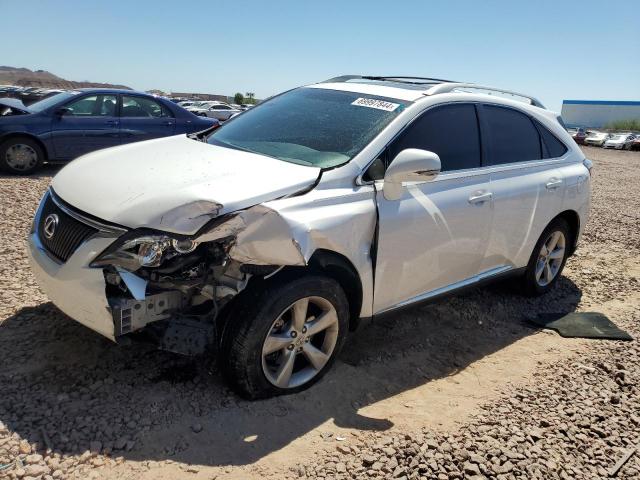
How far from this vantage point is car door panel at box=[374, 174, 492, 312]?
10.8ft

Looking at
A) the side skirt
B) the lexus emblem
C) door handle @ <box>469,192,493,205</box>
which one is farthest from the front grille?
door handle @ <box>469,192,493,205</box>

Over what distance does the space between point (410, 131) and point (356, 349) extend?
5.19 ft

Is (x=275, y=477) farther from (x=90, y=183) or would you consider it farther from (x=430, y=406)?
(x=90, y=183)

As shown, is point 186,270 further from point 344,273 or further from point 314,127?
point 314,127

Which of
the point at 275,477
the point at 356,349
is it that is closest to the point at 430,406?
the point at 356,349

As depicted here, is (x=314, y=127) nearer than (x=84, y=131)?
Yes

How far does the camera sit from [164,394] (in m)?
3.02

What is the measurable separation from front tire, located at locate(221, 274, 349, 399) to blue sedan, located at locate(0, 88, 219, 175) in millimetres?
7202

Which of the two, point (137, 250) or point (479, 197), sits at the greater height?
point (479, 197)

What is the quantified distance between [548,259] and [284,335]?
3.19 m

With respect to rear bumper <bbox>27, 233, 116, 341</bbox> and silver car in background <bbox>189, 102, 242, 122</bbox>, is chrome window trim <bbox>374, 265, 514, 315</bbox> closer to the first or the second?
rear bumper <bbox>27, 233, 116, 341</bbox>

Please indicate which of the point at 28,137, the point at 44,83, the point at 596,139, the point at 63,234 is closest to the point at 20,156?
the point at 28,137

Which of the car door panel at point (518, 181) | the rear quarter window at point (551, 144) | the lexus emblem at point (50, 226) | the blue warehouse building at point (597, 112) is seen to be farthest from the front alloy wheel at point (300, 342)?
the blue warehouse building at point (597, 112)

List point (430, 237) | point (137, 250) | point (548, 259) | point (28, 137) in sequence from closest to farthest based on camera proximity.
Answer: point (137, 250)
point (430, 237)
point (548, 259)
point (28, 137)
